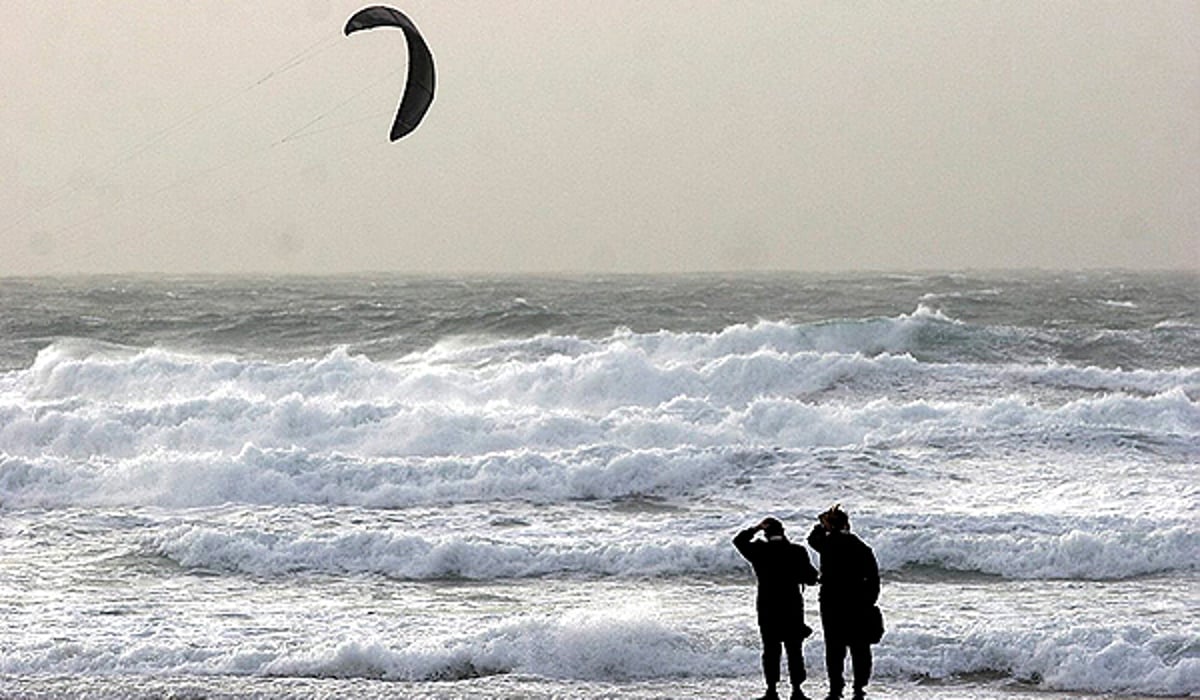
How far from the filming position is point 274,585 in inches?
496

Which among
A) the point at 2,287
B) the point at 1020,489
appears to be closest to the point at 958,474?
the point at 1020,489

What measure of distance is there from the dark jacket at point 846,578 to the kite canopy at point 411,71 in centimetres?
758

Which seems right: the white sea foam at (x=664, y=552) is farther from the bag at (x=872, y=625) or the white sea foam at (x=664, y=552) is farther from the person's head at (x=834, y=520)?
the person's head at (x=834, y=520)

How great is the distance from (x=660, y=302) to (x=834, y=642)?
41424 mm

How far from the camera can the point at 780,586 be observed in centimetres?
817

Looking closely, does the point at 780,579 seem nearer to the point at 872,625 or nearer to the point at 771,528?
the point at 771,528

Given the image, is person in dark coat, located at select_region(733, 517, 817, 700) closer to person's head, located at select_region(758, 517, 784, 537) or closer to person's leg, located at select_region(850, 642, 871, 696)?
person's head, located at select_region(758, 517, 784, 537)

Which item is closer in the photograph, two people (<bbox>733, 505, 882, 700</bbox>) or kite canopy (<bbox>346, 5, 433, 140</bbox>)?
two people (<bbox>733, 505, 882, 700</bbox>)

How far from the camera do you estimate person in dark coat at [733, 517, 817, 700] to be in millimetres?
8148

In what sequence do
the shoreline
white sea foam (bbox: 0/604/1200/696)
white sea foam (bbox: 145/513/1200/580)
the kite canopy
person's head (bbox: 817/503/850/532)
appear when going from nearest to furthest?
person's head (bbox: 817/503/850/532) < the shoreline < white sea foam (bbox: 0/604/1200/696) < white sea foam (bbox: 145/513/1200/580) < the kite canopy

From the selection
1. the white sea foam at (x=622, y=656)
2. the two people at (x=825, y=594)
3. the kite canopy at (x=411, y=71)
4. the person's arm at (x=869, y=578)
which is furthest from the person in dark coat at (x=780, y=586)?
the kite canopy at (x=411, y=71)

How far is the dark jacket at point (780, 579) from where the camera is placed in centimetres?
815

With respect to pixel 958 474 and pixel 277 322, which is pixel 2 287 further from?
pixel 958 474

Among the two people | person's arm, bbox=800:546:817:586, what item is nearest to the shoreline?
the two people
